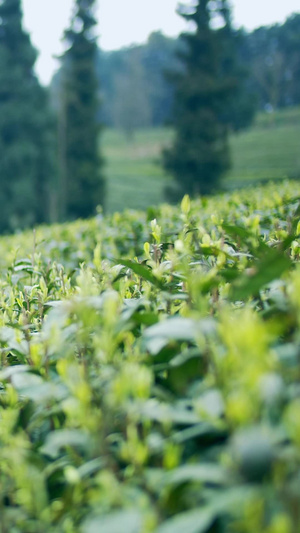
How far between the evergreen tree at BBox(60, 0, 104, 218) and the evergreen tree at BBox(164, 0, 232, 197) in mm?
4042

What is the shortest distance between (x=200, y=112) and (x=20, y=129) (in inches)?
338

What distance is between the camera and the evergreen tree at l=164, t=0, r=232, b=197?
25.6 meters

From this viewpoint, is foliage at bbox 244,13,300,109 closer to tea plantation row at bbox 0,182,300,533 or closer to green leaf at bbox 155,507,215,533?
tea plantation row at bbox 0,182,300,533

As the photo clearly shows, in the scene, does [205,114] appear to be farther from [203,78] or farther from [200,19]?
[200,19]

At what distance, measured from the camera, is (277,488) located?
0.73 metres

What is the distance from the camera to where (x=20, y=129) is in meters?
25.5

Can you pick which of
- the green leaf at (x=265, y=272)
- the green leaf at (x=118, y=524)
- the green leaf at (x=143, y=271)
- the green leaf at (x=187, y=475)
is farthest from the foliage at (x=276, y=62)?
the green leaf at (x=118, y=524)

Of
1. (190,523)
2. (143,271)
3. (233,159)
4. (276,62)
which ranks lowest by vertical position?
(233,159)

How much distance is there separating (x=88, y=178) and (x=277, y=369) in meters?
27.0

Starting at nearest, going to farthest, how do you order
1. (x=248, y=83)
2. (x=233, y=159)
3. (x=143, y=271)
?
(x=143, y=271), (x=233, y=159), (x=248, y=83)

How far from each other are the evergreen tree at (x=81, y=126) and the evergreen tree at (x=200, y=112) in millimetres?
4042

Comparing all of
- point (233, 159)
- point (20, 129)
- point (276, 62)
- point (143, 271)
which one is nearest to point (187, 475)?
point (143, 271)

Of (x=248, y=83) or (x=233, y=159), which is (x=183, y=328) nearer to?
(x=233, y=159)

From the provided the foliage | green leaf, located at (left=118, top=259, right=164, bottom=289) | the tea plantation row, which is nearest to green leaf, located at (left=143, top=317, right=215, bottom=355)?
the tea plantation row
